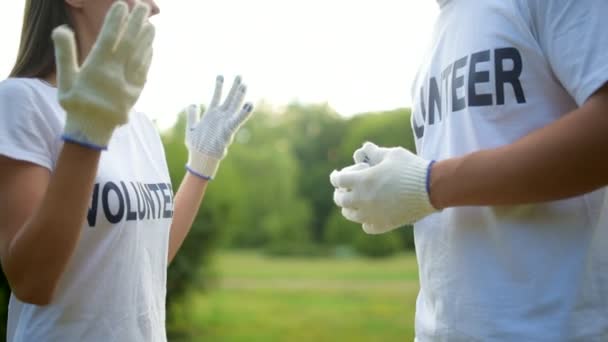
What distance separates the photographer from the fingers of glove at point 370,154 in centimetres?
149

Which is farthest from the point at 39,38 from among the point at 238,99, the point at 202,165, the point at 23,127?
the point at 238,99

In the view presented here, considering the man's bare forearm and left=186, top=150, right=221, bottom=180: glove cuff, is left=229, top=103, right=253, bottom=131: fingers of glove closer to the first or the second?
left=186, top=150, right=221, bottom=180: glove cuff

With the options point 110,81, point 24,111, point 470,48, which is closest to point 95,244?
point 24,111

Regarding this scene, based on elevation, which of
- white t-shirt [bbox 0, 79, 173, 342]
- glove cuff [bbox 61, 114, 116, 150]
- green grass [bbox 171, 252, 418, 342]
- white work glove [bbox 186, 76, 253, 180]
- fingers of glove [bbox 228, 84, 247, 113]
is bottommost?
green grass [bbox 171, 252, 418, 342]

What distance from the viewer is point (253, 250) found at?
30766 mm

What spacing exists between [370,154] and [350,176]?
0.35 ft

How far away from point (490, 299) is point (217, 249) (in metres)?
7.20

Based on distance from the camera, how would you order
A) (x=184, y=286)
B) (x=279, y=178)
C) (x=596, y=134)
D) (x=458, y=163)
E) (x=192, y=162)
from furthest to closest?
(x=279, y=178), (x=184, y=286), (x=192, y=162), (x=458, y=163), (x=596, y=134)

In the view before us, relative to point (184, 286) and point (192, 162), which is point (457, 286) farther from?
point (184, 286)

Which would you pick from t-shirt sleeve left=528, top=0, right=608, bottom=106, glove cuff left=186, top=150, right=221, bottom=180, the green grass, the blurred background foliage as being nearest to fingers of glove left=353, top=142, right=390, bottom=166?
t-shirt sleeve left=528, top=0, right=608, bottom=106

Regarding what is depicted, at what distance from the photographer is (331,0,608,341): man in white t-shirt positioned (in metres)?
1.21

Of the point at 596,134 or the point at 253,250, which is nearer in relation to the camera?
the point at 596,134

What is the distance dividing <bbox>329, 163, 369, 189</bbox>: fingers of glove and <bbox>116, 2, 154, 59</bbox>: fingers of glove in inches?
20.3

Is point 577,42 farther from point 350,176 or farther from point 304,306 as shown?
point 304,306
